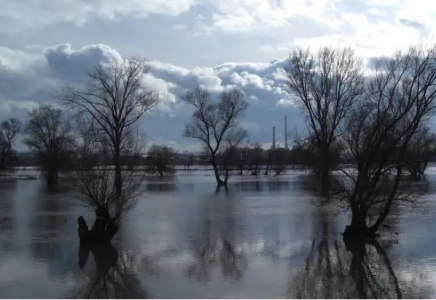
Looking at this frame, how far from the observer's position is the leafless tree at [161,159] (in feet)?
262

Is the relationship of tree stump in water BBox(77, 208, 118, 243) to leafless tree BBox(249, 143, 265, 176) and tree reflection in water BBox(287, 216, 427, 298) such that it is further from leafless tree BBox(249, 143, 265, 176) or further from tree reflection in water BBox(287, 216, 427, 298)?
leafless tree BBox(249, 143, 265, 176)

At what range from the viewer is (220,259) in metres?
12.7

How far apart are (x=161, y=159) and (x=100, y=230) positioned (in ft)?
224

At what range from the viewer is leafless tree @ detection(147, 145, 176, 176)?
79.9m

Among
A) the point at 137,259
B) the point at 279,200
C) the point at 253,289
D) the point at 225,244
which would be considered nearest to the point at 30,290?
the point at 137,259

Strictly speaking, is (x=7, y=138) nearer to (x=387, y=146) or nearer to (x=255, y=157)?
(x=255, y=157)

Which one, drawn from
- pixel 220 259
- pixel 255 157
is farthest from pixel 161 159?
pixel 220 259

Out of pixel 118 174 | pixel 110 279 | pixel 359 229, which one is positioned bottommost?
pixel 110 279

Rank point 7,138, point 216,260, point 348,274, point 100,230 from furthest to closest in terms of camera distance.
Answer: point 7,138 < point 100,230 < point 216,260 < point 348,274

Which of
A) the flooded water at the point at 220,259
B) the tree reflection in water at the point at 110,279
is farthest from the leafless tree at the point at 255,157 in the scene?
the tree reflection in water at the point at 110,279

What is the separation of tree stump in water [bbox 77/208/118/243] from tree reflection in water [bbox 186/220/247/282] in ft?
8.34

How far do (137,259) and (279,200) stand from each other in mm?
17089

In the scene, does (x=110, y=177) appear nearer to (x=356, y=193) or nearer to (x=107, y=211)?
(x=107, y=211)

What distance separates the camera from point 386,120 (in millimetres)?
15578
